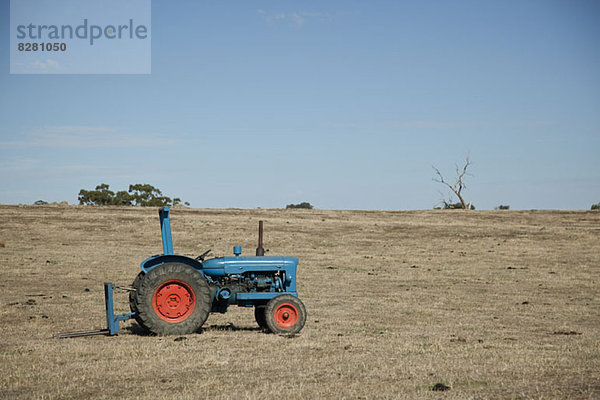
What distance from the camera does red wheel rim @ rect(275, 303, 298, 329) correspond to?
13172mm

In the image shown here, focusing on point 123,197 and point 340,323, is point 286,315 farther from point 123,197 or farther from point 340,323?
point 123,197

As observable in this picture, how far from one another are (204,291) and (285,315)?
1.75 metres

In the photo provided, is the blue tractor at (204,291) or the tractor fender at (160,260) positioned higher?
the tractor fender at (160,260)

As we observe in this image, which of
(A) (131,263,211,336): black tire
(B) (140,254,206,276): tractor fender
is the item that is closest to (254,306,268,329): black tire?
(A) (131,263,211,336): black tire

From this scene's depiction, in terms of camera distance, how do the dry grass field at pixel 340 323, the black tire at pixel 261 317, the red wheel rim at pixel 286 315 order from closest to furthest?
1. the dry grass field at pixel 340 323
2. the red wheel rim at pixel 286 315
3. the black tire at pixel 261 317

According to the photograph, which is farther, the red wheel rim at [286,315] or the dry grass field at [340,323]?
the red wheel rim at [286,315]

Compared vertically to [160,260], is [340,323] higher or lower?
lower

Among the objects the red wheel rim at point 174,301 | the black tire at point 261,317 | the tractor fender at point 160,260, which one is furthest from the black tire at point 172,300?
the black tire at point 261,317

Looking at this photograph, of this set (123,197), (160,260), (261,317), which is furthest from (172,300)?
(123,197)

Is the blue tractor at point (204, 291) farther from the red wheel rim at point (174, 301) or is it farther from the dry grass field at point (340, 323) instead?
the dry grass field at point (340, 323)

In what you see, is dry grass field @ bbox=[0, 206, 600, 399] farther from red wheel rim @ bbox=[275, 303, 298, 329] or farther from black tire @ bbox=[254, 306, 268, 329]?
red wheel rim @ bbox=[275, 303, 298, 329]

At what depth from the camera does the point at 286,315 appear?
13219 millimetres

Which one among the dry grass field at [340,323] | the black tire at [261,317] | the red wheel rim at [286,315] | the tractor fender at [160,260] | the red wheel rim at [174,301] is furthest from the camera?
the black tire at [261,317]

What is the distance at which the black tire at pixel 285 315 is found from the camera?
42.8 ft
